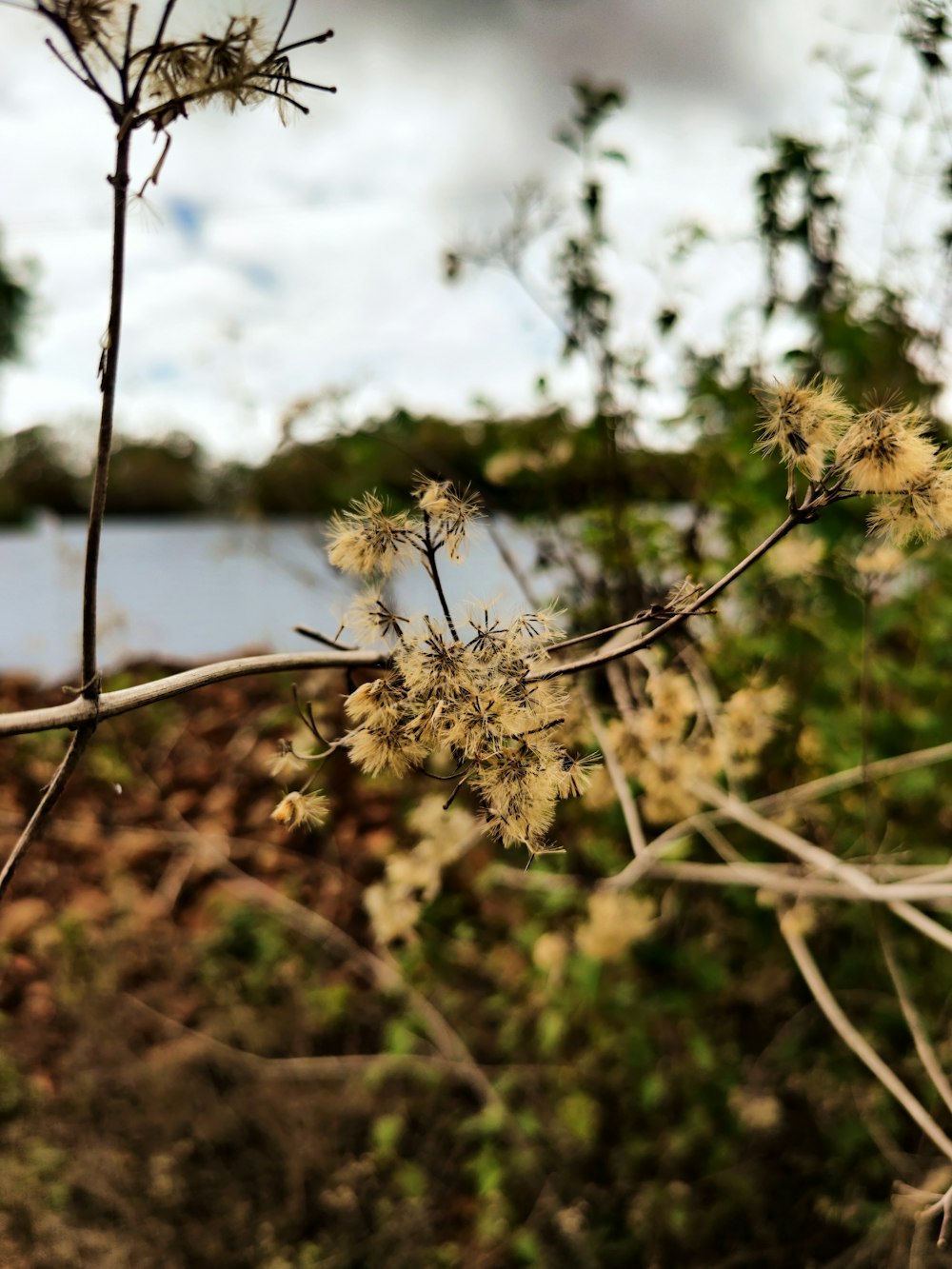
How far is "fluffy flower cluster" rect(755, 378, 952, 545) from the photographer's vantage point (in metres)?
0.49

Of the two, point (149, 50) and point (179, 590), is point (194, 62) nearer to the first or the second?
point (149, 50)

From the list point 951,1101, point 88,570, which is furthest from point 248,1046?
point 88,570

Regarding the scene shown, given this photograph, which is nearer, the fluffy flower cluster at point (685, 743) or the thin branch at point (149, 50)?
the thin branch at point (149, 50)

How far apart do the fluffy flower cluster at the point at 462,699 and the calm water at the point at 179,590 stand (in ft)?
5.35

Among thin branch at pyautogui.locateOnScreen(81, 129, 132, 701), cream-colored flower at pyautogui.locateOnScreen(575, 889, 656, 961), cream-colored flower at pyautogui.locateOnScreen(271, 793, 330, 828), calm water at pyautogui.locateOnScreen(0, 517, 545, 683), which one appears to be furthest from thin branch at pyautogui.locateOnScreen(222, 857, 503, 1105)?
thin branch at pyautogui.locateOnScreen(81, 129, 132, 701)

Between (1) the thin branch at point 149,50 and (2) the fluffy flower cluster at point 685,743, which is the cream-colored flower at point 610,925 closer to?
(2) the fluffy flower cluster at point 685,743

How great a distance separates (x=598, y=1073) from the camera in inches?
81.0

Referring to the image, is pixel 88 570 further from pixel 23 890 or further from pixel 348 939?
pixel 23 890

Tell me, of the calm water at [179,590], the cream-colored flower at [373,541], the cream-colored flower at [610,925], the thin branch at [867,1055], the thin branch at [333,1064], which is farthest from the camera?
the calm water at [179,590]

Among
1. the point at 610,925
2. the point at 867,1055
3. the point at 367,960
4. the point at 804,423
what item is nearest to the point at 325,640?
the point at 804,423

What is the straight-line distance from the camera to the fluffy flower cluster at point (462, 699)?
488mm

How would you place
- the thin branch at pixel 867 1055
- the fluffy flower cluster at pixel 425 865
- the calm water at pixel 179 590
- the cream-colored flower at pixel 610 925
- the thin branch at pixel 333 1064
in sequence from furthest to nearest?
the calm water at pixel 179 590, the thin branch at pixel 333 1064, the cream-colored flower at pixel 610 925, the fluffy flower cluster at pixel 425 865, the thin branch at pixel 867 1055

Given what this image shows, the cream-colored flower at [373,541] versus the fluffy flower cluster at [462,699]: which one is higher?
the cream-colored flower at [373,541]

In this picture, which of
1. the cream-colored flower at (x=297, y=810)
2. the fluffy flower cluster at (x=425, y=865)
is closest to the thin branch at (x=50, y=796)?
the cream-colored flower at (x=297, y=810)
